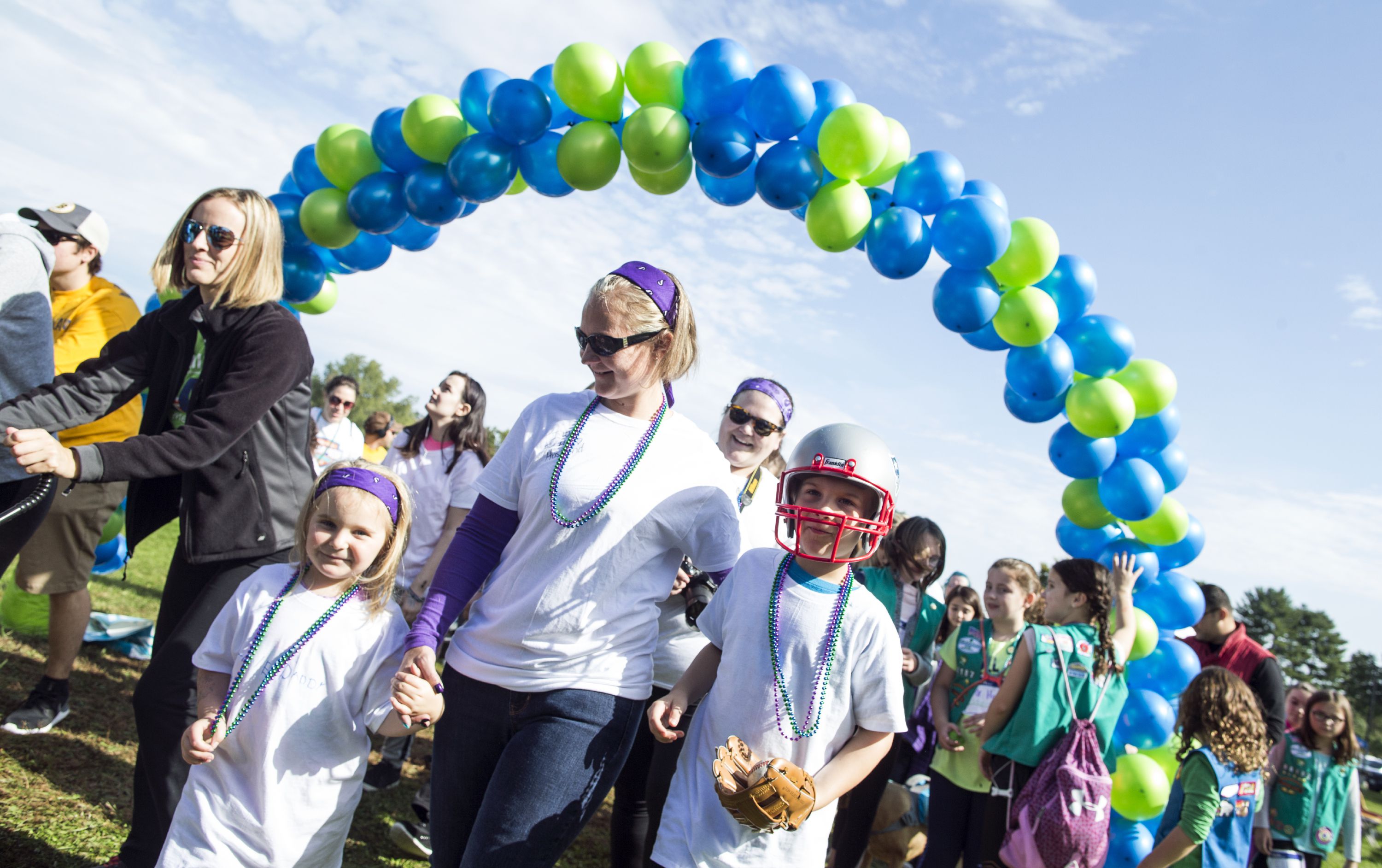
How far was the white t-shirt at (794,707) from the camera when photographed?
208 centimetres

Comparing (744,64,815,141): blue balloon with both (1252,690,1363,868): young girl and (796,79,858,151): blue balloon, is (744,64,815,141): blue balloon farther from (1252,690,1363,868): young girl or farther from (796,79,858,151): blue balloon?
(1252,690,1363,868): young girl

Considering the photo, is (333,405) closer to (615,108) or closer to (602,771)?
(615,108)

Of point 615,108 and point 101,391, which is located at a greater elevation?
point 615,108

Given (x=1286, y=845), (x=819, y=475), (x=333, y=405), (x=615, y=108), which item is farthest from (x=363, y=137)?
(x=1286, y=845)

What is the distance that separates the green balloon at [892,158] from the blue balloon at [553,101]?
171cm

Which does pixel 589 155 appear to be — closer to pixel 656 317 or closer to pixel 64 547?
pixel 656 317

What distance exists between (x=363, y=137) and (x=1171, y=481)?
5.13m

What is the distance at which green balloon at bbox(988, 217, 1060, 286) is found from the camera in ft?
15.0

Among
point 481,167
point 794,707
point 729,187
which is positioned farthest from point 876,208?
point 794,707

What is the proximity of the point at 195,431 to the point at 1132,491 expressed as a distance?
14.5ft

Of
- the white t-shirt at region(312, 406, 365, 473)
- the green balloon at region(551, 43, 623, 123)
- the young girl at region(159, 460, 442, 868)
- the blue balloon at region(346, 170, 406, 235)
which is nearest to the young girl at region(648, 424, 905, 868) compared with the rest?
the young girl at region(159, 460, 442, 868)

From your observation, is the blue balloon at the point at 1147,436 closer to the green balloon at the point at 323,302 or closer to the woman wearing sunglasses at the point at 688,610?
the woman wearing sunglasses at the point at 688,610

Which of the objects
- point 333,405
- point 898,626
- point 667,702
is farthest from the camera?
point 333,405

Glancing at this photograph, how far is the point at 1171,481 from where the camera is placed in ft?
16.2
